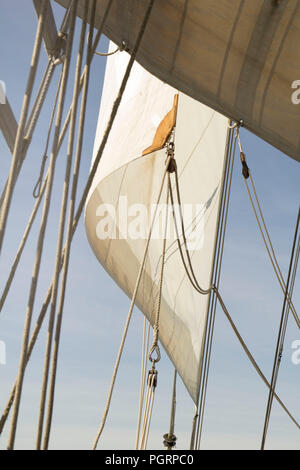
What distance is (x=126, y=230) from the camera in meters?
6.65

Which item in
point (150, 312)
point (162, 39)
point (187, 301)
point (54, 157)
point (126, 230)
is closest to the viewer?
point (54, 157)

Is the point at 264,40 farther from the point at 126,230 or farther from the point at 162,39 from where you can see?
the point at 126,230

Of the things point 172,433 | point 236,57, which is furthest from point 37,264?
point 172,433

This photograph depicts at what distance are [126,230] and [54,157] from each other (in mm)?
4116

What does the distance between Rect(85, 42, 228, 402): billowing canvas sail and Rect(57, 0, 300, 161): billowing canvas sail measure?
128 centimetres

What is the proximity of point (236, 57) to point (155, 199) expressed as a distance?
2369 millimetres

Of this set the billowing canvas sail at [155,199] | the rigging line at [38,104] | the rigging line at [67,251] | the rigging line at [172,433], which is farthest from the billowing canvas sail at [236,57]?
the rigging line at [172,433]

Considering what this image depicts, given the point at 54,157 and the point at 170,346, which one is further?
the point at 170,346

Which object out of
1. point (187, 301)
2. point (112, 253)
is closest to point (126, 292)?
point (112, 253)

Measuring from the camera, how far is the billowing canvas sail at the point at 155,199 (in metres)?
5.44

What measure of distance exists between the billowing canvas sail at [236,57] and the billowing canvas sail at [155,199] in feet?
4.20

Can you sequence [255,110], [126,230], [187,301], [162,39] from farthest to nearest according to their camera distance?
[126,230]
[187,301]
[255,110]
[162,39]

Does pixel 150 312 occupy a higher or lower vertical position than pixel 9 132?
lower

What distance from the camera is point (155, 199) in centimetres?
606
